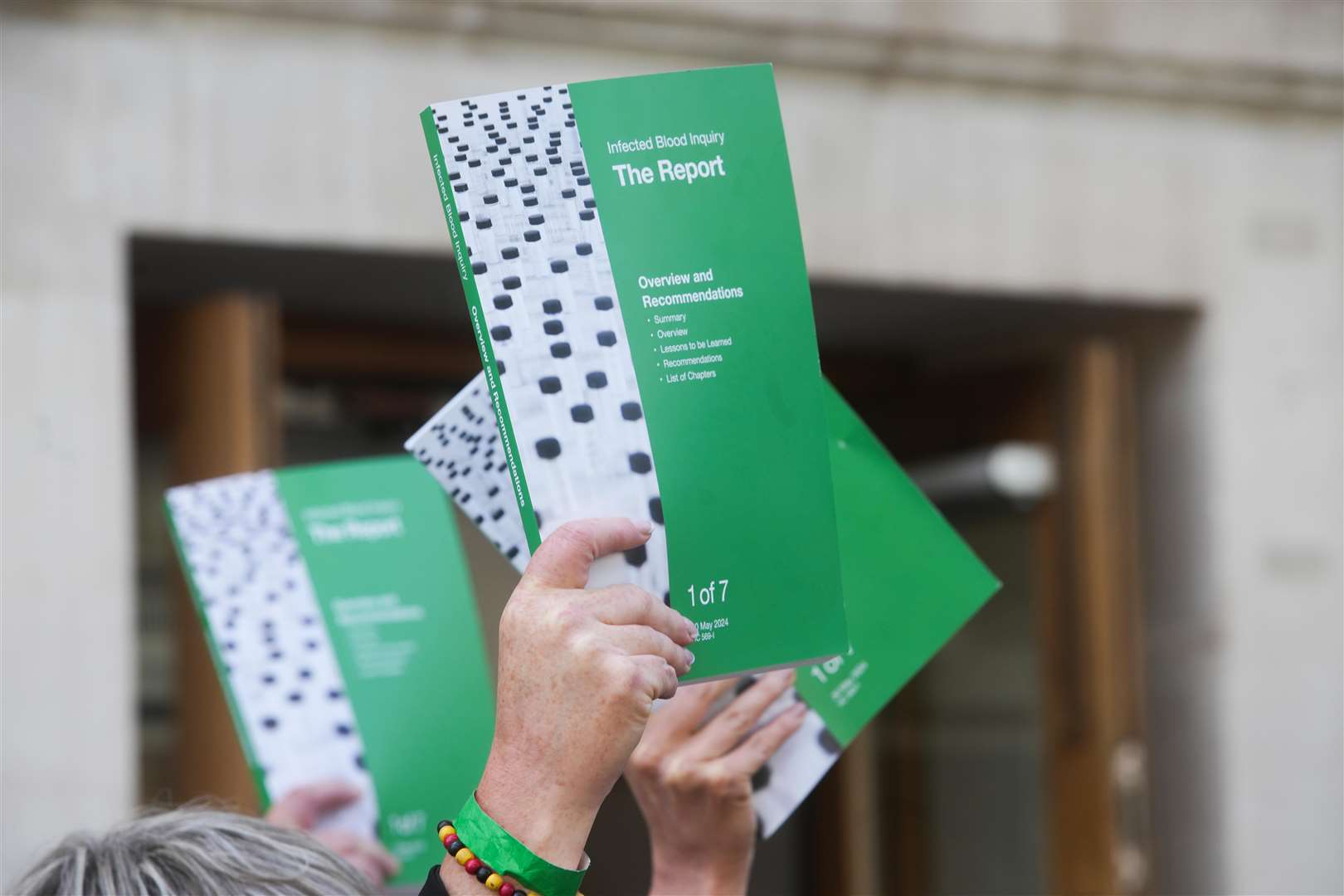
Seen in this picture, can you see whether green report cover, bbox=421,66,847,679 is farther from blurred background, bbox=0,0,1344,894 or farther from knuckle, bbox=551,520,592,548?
blurred background, bbox=0,0,1344,894

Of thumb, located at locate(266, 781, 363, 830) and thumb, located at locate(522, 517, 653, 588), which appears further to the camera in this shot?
thumb, located at locate(266, 781, 363, 830)

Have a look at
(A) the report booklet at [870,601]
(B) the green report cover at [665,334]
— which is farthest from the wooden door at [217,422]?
(B) the green report cover at [665,334]

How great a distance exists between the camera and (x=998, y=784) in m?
4.54

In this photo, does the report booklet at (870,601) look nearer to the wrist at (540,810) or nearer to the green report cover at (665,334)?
the green report cover at (665,334)

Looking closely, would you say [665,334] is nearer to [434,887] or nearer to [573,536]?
[573,536]

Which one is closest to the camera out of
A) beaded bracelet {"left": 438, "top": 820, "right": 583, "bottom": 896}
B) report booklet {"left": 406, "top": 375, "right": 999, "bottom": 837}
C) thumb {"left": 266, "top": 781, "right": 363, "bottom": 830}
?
beaded bracelet {"left": 438, "top": 820, "right": 583, "bottom": 896}

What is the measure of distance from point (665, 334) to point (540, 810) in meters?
0.39

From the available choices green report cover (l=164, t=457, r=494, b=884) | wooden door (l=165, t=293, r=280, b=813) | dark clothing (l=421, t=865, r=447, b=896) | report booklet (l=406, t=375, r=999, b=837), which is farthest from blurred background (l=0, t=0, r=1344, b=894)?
dark clothing (l=421, t=865, r=447, b=896)

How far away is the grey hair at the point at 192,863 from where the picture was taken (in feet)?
3.80

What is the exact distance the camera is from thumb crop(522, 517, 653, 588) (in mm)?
1151

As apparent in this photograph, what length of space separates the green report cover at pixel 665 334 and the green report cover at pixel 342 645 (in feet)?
2.37

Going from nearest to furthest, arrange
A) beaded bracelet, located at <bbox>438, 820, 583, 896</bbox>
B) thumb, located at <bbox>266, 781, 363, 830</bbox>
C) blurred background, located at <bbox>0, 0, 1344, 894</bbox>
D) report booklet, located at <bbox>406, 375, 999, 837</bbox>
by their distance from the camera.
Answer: beaded bracelet, located at <bbox>438, 820, 583, 896</bbox>
report booklet, located at <bbox>406, 375, 999, 837</bbox>
thumb, located at <bbox>266, 781, 363, 830</bbox>
blurred background, located at <bbox>0, 0, 1344, 894</bbox>

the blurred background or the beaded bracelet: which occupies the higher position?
the blurred background

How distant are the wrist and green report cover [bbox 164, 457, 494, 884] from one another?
717mm
